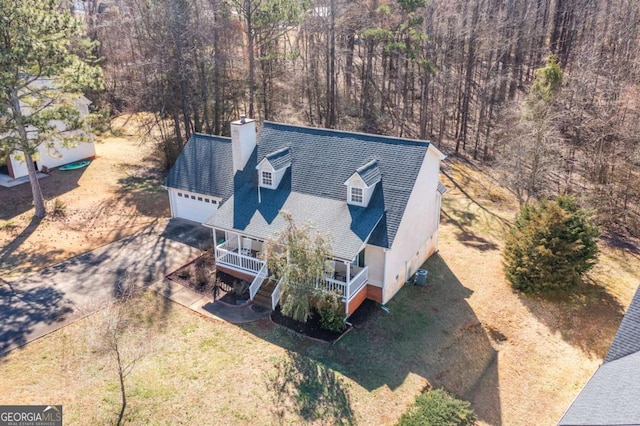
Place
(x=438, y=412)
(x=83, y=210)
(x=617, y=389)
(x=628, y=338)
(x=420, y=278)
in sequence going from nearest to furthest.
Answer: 1. (x=617, y=389)
2. (x=628, y=338)
3. (x=438, y=412)
4. (x=420, y=278)
5. (x=83, y=210)

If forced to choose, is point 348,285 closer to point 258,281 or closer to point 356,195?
point 356,195

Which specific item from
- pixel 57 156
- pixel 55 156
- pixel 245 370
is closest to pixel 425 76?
pixel 57 156

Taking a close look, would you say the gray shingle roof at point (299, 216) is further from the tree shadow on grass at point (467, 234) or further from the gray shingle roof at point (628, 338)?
the tree shadow on grass at point (467, 234)

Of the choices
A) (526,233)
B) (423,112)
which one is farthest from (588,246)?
(423,112)

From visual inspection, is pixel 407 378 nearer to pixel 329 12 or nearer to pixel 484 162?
pixel 484 162

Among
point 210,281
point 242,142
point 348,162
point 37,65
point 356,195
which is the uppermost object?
point 37,65

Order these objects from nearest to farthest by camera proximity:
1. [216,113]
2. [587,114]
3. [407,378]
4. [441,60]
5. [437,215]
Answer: [407,378], [437,215], [587,114], [216,113], [441,60]
